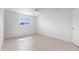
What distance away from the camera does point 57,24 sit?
3014 mm

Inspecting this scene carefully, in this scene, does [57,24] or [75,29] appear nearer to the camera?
[75,29]

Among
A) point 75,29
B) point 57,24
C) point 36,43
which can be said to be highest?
point 57,24

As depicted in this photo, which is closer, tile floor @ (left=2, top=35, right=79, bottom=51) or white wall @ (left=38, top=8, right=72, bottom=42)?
tile floor @ (left=2, top=35, right=79, bottom=51)

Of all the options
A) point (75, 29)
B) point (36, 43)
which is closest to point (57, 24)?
point (75, 29)

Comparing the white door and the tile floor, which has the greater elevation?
the white door

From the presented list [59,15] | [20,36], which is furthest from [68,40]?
[20,36]

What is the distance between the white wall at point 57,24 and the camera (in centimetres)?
286

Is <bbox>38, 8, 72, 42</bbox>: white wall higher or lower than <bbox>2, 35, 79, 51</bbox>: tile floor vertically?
higher

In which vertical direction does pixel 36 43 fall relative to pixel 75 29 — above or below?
below

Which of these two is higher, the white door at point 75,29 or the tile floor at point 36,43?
the white door at point 75,29

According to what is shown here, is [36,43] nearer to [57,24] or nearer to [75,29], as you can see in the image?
[57,24]

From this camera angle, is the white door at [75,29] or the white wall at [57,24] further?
the white wall at [57,24]

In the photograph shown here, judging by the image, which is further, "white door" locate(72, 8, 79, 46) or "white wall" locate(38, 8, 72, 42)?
"white wall" locate(38, 8, 72, 42)

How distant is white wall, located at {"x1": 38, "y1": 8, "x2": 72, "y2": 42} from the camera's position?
286cm
